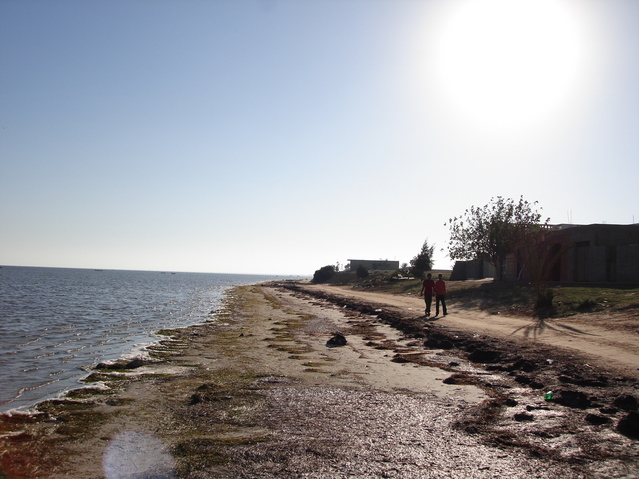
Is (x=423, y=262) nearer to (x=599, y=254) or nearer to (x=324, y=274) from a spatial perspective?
(x=599, y=254)

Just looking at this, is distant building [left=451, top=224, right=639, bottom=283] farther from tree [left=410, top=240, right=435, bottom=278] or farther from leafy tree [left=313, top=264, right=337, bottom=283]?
leafy tree [left=313, top=264, right=337, bottom=283]

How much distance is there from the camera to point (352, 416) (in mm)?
7223

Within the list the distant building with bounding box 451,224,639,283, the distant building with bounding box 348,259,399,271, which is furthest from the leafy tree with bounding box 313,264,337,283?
the distant building with bounding box 451,224,639,283

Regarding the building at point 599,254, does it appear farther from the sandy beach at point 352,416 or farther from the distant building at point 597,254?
the sandy beach at point 352,416

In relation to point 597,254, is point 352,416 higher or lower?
lower

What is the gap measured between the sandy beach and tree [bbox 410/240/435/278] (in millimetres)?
45037

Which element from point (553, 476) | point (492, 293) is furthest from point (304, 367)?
point (492, 293)

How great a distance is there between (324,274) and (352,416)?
Answer: 91.8 metres

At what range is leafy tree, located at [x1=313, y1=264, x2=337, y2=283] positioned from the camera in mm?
98056

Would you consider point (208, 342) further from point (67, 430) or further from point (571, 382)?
point (571, 382)

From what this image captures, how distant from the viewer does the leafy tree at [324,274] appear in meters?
98.1

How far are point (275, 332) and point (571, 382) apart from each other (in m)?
12.2

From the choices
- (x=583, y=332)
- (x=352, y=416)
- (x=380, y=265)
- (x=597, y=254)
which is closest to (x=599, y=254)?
(x=597, y=254)

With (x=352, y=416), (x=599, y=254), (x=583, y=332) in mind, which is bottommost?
(x=352, y=416)
